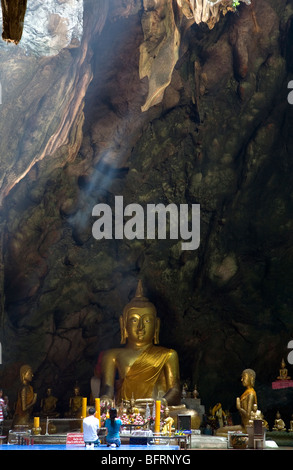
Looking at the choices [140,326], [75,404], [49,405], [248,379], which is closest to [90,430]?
[248,379]

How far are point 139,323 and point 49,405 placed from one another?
94.5 inches

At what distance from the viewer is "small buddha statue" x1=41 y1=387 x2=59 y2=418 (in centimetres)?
1497

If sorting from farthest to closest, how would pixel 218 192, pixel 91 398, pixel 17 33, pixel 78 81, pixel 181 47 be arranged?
pixel 218 192
pixel 91 398
pixel 181 47
pixel 78 81
pixel 17 33

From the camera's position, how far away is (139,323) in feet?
49.7

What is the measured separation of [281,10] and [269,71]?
4.00 feet

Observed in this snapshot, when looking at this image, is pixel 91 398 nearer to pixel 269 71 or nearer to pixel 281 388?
pixel 281 388

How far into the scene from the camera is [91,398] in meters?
14.9

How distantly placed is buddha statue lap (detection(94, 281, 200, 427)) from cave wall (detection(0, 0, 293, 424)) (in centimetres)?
93

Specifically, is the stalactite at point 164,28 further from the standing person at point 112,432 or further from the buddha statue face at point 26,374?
the standing person at point 112,432

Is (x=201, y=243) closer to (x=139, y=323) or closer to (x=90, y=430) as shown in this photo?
(x=139, y=323)

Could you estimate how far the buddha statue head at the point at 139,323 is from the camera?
1514 centimetres

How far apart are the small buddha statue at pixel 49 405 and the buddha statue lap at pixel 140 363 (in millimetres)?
1126

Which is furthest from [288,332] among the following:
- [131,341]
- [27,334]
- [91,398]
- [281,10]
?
[281,10]

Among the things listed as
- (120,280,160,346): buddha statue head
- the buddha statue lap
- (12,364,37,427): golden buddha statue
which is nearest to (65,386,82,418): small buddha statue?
the buddha statue lap
